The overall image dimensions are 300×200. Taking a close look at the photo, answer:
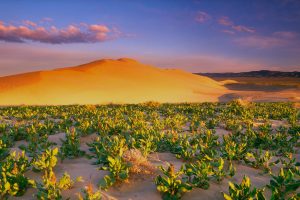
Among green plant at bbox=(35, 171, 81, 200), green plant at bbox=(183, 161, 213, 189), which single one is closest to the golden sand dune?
green plant at bbox=(35, 171, 81, 200)

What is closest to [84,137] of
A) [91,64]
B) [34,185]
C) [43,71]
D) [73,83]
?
[34,185]

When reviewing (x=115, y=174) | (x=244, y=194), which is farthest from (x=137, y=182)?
(x=244, y=194)

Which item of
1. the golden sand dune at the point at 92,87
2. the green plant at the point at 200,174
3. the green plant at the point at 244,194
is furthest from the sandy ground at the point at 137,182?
the golden sand dune at the point at 92,87

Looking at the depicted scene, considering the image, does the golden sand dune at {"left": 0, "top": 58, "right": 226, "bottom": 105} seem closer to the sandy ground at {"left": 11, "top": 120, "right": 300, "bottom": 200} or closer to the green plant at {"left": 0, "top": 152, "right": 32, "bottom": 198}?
the sandy ground at {"left": 11, "top": 120, "right": 300, "bottom": 200}

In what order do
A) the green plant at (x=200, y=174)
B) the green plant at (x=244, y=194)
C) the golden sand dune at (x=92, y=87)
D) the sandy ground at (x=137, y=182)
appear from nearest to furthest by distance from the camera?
the green plant at (x=244, y=194) < the sandy ground at (x=137, y=182) < the green plant at (x=200, y=174) < the golden sand dune at (x=92, y=87)

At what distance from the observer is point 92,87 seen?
49094 mm

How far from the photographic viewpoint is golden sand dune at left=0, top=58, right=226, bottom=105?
130 ft

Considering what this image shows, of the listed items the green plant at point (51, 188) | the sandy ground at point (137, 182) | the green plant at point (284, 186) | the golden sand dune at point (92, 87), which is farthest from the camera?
the golden sand dune at point (92, 87)

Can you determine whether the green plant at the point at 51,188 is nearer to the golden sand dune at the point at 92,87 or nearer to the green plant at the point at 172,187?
the green plant at the point at 172,187

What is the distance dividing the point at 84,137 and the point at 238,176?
5.00 meters

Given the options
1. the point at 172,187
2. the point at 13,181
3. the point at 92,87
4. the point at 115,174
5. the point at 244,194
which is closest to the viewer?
the point at 244,194

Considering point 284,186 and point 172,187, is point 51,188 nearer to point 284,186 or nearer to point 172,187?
point 172,187

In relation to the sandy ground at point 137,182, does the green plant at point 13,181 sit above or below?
above

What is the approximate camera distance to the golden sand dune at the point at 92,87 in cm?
→ 3959
